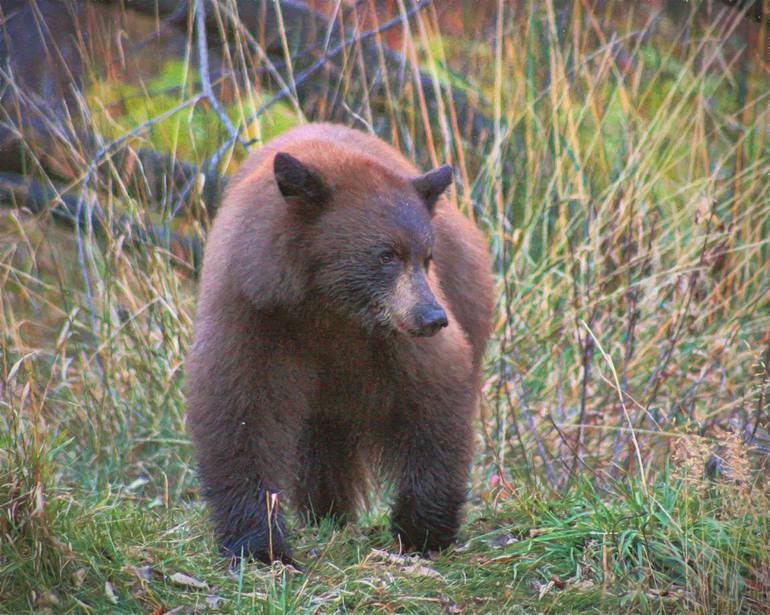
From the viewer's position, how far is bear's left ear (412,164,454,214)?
4168 mm

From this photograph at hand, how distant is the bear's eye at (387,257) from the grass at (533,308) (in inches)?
36.4

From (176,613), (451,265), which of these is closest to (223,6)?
(451,265)

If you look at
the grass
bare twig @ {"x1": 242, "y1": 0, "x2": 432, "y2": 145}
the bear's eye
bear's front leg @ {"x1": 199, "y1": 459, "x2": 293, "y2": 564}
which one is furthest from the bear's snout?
bare twig @ {"x1": 242, "y1": 0, "x2": 432, "y2": 145}

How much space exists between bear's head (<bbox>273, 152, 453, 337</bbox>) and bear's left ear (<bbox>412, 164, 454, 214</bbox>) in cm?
18

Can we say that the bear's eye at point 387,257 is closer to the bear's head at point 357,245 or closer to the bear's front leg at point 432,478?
the bear's head at point 357,245

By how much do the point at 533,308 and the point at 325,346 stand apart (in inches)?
91.9

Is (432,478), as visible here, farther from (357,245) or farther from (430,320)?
(357,245)

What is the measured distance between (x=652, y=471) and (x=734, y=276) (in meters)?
1.53

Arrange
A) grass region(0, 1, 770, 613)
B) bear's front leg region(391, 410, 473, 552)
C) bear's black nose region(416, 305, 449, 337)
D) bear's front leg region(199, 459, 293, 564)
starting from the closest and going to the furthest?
bear's black nose region(416, 305, 449, 337) → grass region(0, 1, 770, 613) → bear's front leg region(199, 459, 293, 564) → bear's front leg region(391, 410, 473, 552)

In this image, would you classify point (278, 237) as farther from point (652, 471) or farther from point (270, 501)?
point (652, 471)

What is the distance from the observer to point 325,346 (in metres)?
4.14

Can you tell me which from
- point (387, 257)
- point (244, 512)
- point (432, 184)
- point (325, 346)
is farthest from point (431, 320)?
point (244, 512)

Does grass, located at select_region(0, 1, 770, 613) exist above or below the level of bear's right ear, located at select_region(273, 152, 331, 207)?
below

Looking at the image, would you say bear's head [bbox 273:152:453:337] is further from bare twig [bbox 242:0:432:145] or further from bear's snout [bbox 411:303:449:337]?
bare twig [bbox 242:0:432:145]
